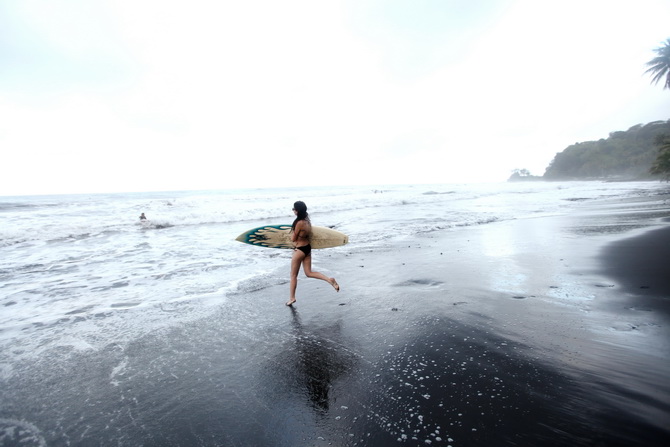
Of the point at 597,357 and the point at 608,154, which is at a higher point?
the point at 608,154

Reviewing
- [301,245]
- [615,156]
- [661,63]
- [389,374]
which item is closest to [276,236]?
[301,245]

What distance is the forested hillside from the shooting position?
6581 centimetres

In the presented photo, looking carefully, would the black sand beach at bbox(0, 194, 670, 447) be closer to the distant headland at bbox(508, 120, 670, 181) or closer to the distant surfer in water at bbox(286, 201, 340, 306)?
the distant surfer in water at bbox(286, 201, 340, 306)

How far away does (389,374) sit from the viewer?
122 inches

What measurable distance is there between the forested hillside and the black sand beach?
75.3 m

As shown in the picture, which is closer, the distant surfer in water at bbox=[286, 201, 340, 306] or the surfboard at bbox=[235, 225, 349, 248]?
the distant surfer in water at bbox=[286, 201, 340, 306]

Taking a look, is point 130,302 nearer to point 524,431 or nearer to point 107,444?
point 107,444

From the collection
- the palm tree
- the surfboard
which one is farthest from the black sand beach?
the palm tree

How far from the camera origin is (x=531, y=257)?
7410 millimetres

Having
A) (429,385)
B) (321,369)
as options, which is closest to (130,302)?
(321,369)

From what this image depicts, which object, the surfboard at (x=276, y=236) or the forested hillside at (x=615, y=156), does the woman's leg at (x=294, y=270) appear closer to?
the surfboard at (x=276, y=236)

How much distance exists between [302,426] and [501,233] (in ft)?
35.1

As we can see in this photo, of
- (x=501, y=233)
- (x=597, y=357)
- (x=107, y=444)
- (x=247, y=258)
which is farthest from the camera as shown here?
(x=501, y=233)

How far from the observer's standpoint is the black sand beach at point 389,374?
7.75ft
